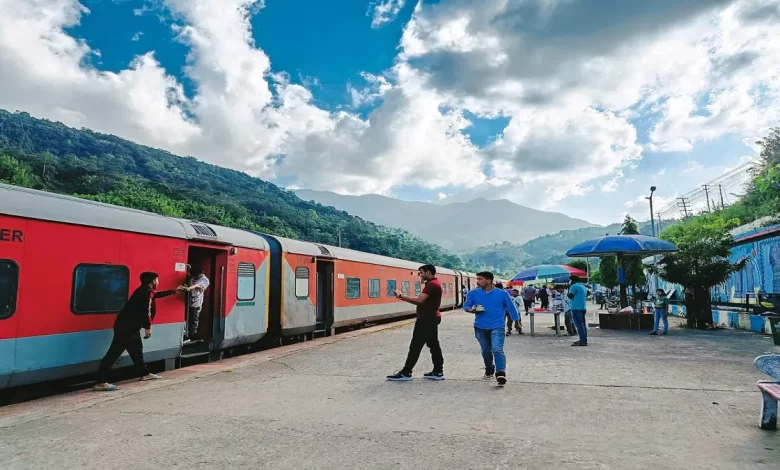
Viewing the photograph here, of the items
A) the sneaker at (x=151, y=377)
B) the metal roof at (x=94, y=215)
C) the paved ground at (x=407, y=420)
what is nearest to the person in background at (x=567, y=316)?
the paved ground at (x=407, y=420)

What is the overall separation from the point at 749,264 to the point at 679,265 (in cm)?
333

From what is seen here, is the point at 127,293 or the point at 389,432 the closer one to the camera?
the point at 389,432

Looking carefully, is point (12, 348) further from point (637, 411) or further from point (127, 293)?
point (637, 411)

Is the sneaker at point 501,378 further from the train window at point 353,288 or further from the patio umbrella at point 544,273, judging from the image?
the patio umbrella at point 544,273

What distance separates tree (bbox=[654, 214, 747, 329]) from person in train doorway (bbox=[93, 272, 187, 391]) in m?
14.7

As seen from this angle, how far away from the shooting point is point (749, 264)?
1688 centimetres

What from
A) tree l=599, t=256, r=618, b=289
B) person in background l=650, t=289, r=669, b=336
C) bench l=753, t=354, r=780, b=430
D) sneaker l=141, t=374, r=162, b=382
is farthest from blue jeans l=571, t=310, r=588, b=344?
tree l=599, t=256, r=618, b=289

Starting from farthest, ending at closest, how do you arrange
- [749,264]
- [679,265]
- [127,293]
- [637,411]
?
[749,264] < [679,265] < [127,293] < [637,411]

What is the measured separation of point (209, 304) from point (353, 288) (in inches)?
285

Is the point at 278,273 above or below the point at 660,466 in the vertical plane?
above

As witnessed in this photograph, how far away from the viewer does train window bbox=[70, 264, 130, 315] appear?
6.73m

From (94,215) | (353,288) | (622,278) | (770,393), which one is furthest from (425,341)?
(622,278)

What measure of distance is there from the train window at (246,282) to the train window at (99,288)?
9.85ft

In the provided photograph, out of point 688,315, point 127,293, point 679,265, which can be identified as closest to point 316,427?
point 127,293
